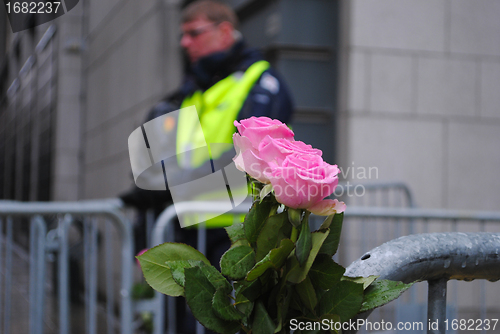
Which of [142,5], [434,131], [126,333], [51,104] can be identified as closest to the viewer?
[126,333]

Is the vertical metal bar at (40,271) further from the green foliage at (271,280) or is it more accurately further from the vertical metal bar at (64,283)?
the green foliage at (271,280)

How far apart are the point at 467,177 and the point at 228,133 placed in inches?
105

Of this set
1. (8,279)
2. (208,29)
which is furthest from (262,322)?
(208,29)

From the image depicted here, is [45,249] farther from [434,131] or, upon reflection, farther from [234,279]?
[434,131]

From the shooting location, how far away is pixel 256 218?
0.68 m

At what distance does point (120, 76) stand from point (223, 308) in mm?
7762

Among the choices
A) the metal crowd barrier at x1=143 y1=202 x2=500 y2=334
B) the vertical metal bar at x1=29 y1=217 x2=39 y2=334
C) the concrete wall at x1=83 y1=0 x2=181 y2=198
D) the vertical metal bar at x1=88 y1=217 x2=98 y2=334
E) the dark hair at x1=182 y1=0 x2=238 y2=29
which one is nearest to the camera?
the metal crowd barrier at x1=143 y1=202 x2=500 y2=334

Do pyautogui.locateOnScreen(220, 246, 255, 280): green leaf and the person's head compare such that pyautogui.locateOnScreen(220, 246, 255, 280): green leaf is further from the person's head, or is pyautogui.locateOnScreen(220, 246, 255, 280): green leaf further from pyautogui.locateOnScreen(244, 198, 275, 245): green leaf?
the person's head

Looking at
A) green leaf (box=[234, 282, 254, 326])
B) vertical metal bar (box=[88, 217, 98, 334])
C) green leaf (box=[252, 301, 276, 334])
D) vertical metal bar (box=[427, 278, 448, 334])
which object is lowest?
vertical metal bar (box=[88, 217, 98, 334])

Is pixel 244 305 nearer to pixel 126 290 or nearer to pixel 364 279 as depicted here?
pixel 364 279

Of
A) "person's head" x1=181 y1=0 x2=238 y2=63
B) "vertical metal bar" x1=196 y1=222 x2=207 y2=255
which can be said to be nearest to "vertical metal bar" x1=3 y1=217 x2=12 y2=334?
"vertical metal bar" x1=196 y1=222 x2=207 y2=255

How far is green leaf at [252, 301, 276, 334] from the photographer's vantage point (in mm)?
660

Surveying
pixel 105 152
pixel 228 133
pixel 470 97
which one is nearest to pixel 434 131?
pixel 470 97

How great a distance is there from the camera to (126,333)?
2.82m
